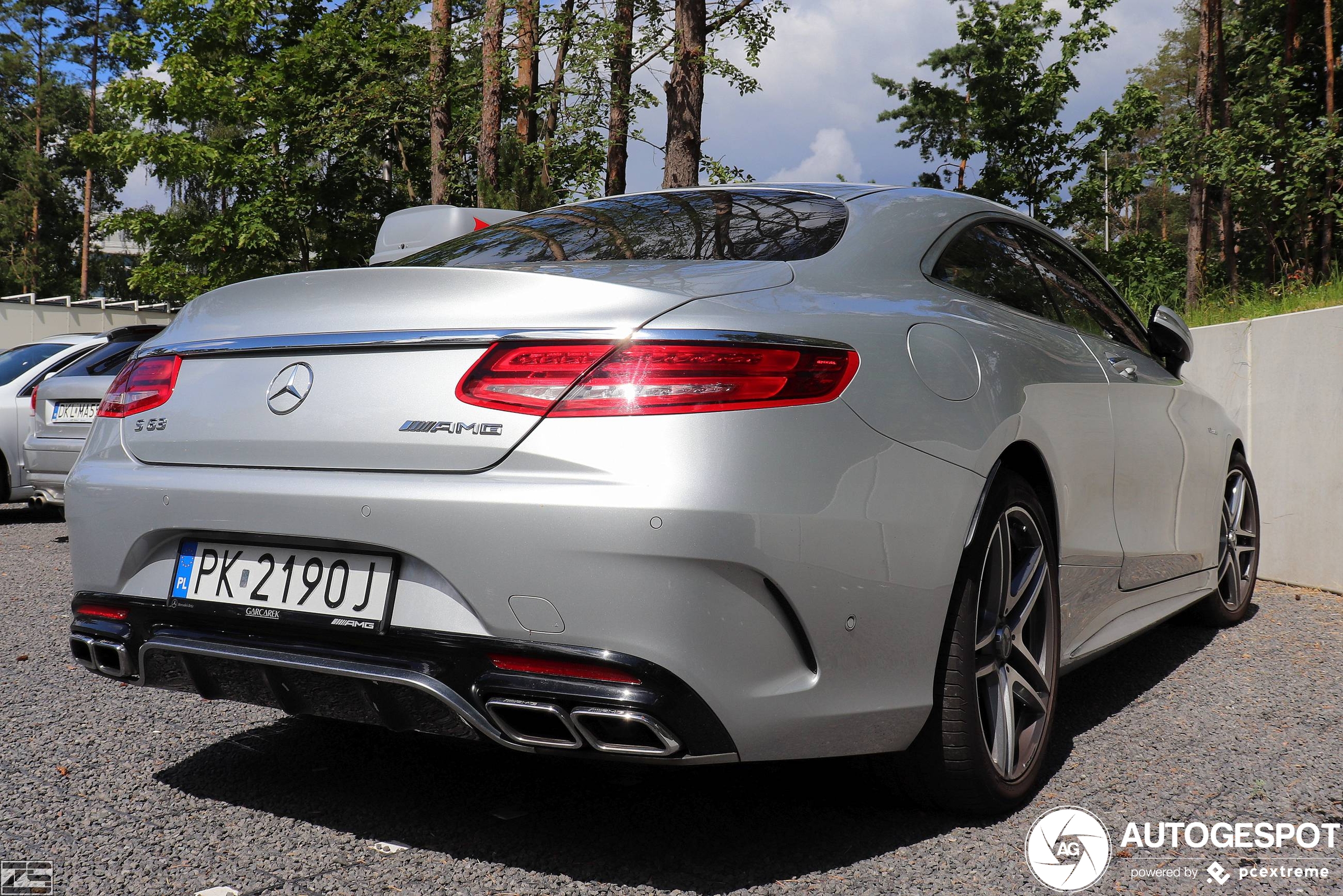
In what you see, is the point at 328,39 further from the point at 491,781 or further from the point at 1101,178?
the point at 491,781

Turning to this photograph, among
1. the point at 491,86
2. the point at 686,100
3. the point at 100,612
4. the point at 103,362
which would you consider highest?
the point at 491,86

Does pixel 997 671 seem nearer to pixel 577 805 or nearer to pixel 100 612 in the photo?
pixel 577 805

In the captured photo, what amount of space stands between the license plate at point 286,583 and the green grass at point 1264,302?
584cm

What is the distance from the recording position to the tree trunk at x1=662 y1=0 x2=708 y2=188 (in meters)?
11.5

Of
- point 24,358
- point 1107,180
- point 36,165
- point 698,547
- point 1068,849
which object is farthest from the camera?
point 36,165

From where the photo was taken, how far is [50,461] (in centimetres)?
846

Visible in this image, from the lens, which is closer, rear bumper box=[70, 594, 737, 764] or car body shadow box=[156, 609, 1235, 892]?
rear bumper box=[70, 594, 737, 764]

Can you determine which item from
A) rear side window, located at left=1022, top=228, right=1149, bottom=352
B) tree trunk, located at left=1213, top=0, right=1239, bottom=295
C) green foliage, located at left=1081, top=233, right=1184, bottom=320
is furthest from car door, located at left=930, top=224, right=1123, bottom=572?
green foliage, located at left=1081, top=233, right=1184, bottom=320

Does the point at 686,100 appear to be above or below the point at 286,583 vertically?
above

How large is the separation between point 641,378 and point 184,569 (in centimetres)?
112

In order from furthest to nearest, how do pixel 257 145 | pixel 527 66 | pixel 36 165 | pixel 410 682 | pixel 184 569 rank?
pixel 36 165
pixel 257 145
pixel 527 66
pixel 184 569
pixel 410 682

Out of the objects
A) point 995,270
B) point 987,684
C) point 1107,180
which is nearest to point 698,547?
point 987,684

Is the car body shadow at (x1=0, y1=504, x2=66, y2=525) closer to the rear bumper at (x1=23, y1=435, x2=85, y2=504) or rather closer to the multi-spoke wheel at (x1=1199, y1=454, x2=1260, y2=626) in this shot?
the rear bumper at (x1=23, y1=435, x2=85, y2=504)

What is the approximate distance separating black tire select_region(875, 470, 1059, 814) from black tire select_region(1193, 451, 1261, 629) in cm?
230
